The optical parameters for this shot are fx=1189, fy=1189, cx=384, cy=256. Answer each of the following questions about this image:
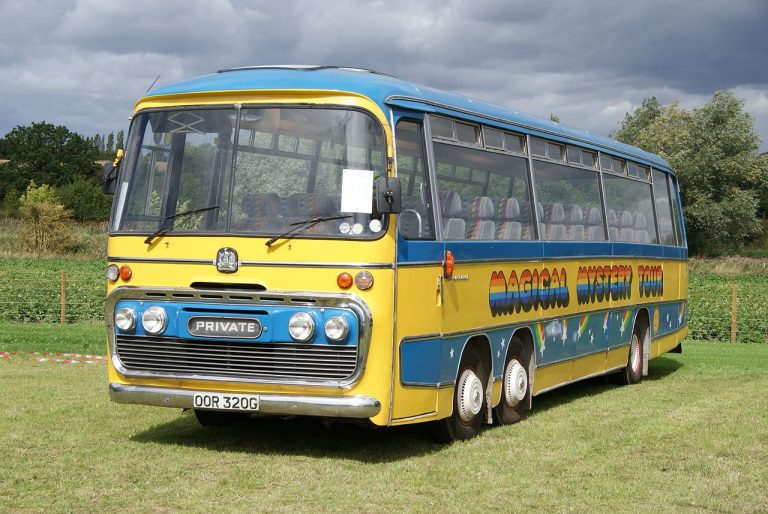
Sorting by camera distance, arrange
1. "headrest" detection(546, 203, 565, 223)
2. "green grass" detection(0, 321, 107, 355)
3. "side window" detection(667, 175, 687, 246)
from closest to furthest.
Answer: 1. "headrest" detection(546, 203, 565, 223)
2. "side window" detection(667, 175, 687, 246)
3. "green grass" detection(0, 321, 107, 355)

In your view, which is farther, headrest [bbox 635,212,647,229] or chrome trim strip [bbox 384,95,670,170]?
headrest [bbox 635,212,647,229]

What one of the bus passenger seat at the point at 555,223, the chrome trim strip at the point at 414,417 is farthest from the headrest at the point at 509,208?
the chrome trim strip at the point at 414,417

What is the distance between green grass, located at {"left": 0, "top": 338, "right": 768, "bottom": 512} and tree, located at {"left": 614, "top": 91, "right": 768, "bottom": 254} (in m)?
59.9

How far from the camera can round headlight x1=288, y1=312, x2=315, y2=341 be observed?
941cm

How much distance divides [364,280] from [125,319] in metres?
2.16

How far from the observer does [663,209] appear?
19.8 meters

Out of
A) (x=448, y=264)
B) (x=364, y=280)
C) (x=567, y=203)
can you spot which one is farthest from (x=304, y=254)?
(x=567, y=203)

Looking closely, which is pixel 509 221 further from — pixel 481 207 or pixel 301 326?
pixel 301 326

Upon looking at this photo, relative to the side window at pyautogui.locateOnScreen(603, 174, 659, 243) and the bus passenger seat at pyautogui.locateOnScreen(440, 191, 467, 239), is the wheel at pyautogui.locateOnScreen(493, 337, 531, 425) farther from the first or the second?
the side window at pyautogui.locateOnScreen(603, 174, 659, 243)

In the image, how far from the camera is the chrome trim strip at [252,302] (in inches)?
371

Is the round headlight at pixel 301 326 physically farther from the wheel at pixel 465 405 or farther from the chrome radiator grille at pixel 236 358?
the wheel at pixel 465 405

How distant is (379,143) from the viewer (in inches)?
383

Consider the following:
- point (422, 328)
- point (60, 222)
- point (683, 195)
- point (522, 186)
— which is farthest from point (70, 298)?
point (683, 195)

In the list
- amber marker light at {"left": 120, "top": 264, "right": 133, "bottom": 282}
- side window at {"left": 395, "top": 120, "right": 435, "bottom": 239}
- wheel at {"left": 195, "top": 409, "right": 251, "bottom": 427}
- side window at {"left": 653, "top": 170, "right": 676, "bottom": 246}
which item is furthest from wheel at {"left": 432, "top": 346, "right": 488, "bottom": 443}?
side window at {"left": 653, "top": 170, "right": 676, "bottom": 246}
